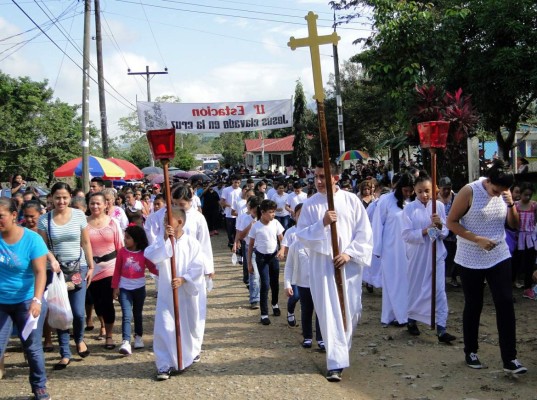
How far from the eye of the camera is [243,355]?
22.2 ft

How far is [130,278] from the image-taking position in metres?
6.96

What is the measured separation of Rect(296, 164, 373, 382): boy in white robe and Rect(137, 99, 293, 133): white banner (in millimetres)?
12781

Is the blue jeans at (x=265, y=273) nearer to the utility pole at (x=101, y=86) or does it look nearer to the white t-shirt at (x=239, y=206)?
the white t-shirt at (x=239, y=206)

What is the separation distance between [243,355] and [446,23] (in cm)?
1171

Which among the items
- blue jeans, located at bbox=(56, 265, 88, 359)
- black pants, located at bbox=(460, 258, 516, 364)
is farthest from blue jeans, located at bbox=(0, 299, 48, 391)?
black pants, located at bbox=(460, 258, 516, 364)

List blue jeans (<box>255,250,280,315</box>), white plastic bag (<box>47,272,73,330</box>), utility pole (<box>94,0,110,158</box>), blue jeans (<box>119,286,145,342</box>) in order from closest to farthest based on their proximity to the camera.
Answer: white plastic bag (<box>47,272,73,330</box>) < blue jeans (<box>119,286,145,342</box>) < blue jeans (<box>255,250,280,315</box>) < utility pole (<box>94,0,110,158</box>)

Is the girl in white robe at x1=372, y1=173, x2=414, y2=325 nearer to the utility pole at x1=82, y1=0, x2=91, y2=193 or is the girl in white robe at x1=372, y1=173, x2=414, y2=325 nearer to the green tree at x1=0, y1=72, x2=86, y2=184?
the utility pole at x1=82, y1=0, x2=91, y2=193

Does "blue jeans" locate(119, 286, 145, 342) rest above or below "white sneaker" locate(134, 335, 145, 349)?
above

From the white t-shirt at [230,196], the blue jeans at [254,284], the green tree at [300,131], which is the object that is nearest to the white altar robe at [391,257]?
the blue jeans at [254,284]

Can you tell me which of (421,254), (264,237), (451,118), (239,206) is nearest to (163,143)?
(264,237)

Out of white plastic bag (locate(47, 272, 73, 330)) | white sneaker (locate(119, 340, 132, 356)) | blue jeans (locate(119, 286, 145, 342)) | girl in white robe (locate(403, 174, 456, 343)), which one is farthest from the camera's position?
girl in white robe (locate(403, 174, 456, 343))

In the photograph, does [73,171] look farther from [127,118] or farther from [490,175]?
[127,118]

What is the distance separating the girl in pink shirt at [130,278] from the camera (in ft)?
22.8

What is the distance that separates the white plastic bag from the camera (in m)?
6.17
